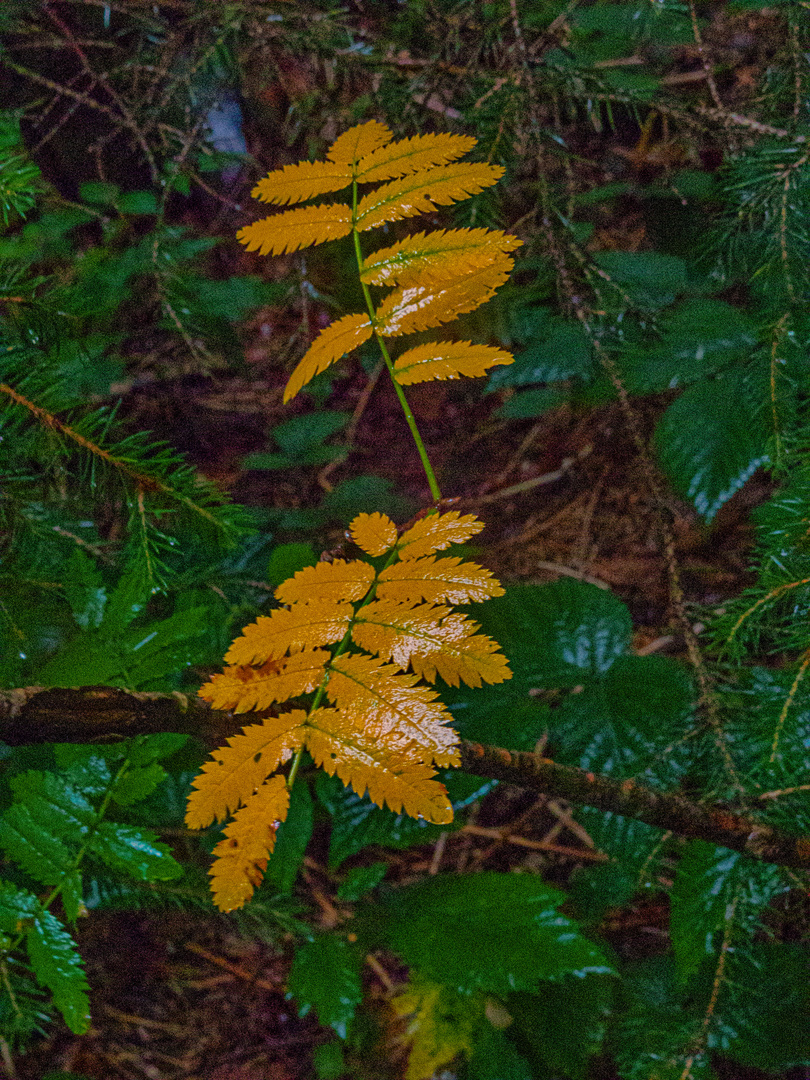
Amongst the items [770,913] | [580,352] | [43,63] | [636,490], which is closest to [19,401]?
[580,352]

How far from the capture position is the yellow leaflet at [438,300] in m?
0.75

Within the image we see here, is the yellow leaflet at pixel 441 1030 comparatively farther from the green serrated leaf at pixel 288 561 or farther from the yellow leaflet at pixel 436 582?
the yellow leaflet at pixel 436 582

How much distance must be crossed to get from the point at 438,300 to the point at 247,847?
60 centimetres

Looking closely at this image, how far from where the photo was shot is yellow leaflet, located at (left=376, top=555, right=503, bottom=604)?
665mm

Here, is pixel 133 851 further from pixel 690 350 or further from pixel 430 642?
pixel 690 350

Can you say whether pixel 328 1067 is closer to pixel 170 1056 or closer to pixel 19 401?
pixel 170 1056

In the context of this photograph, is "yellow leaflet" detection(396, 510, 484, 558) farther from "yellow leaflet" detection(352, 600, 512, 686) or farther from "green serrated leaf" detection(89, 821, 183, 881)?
"green serrated leaf" detection(89, 821, 183, 881)

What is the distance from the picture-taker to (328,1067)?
1.63 meters

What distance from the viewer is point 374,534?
0.75 metres

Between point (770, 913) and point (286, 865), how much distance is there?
95 centimetres

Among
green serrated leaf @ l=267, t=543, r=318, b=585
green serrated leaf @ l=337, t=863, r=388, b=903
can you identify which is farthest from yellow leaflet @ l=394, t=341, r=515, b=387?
green serrated leaf @ l=337, t=863, r=388, b=903

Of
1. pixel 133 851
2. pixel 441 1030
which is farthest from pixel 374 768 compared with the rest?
pixel 441 1030

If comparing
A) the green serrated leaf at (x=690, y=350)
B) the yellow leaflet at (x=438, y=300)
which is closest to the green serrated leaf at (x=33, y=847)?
the yellow leaflet at (x=438, y=300)

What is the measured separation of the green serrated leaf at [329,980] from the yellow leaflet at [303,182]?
151cm
